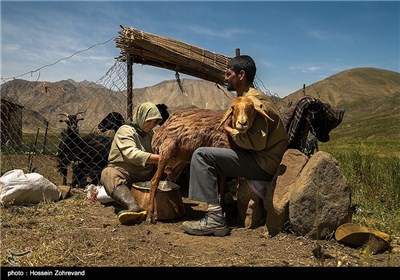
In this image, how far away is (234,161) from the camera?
4.26 m

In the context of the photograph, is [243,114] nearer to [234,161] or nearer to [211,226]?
[234,161]

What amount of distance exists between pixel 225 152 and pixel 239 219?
0.97m

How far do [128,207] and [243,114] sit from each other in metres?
1.83

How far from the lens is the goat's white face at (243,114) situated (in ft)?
12.8

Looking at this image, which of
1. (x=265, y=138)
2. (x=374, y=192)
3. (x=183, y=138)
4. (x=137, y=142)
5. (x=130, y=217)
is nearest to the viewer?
(x=265, y=138)

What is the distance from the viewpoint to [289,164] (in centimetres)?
430

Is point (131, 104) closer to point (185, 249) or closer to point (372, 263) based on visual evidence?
point (185, 249)

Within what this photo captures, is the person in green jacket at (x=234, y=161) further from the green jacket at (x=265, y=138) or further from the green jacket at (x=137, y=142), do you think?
the green jacket at (x=137, y=142)

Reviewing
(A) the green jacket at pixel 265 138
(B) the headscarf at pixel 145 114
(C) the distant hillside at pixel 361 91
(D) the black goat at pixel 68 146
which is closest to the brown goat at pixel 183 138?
(B) the headscarf at pixel 145 114

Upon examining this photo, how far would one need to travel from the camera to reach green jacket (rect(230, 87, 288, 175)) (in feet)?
13.4

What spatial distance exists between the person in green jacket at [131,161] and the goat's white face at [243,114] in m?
1.21

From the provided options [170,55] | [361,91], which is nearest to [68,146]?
[170,55]

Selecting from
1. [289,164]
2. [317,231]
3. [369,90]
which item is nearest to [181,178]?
[289,164]

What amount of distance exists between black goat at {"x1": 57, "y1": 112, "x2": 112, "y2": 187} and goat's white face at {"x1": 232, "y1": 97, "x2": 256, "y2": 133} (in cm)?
343
